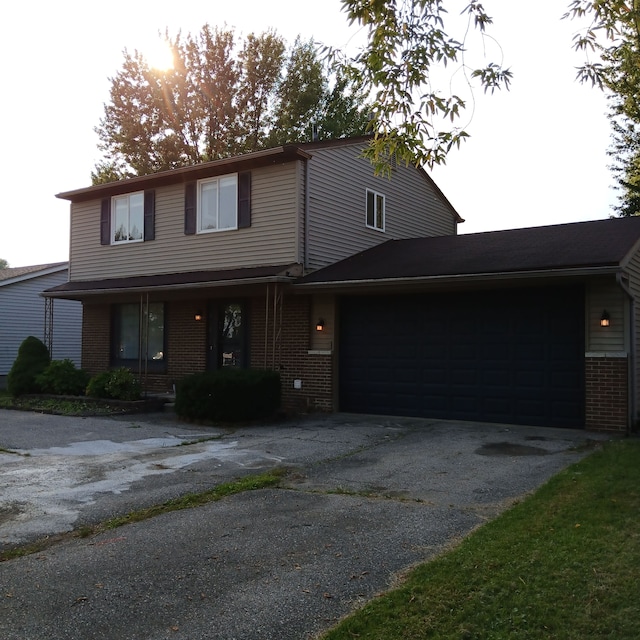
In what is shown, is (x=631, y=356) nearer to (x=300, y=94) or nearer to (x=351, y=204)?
(x=351, y=204)

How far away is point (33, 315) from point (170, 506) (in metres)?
18.8

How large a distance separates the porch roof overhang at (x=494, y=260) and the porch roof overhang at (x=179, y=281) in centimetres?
55

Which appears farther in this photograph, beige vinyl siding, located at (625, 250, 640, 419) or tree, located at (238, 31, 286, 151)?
tree, located at (238, 31, 286, 151)

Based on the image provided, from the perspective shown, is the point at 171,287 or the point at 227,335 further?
the point at 227,335

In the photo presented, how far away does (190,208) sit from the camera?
48.9ft

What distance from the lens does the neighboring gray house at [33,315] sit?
71.3 ft

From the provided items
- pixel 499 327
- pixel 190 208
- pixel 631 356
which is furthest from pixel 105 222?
pixel 631 356

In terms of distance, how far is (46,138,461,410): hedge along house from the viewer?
13.3 meters

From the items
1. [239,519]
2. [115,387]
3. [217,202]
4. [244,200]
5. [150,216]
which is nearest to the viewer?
[239,519]

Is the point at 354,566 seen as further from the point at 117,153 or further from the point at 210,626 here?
the point at 117,153

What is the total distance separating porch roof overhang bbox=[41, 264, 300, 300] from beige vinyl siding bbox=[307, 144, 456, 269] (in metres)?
1.05

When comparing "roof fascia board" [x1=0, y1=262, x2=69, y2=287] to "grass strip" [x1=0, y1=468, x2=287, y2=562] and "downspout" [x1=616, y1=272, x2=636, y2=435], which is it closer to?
"grass strip" [x1=0, y1=468, x2=287, y2=562]

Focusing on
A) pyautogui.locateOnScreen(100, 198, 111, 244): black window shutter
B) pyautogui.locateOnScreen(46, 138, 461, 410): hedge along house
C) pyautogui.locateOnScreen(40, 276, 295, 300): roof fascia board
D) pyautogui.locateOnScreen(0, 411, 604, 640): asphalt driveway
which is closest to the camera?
pyautogui.locateOnScreen(0, 411, 604, 640): asphalt driveway

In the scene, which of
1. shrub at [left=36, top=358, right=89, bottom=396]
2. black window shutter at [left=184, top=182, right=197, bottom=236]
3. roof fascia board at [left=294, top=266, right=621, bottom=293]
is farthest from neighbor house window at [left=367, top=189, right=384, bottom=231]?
shrub at [left=36, top=358, right=89, bottom=396]
